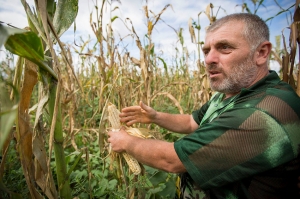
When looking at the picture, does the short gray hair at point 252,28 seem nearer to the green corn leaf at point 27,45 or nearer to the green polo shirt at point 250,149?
the green polo shirt at point 250,149

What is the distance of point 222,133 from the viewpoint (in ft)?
3.52

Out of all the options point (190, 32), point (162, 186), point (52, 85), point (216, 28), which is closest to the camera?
point (52, 85)

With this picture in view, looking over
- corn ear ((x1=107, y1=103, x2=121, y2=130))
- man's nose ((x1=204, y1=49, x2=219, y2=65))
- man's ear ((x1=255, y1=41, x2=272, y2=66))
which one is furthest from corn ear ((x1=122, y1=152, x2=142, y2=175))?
man's ear ((x1=255, y1=41, x2=272, y2=66))

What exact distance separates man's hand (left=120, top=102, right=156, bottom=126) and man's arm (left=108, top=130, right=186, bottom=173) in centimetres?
20

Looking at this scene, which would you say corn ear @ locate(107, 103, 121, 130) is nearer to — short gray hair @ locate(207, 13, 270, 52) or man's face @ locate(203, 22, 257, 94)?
man's face @ locate(203, 22, 257, 94)

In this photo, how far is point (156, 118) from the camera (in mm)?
1774

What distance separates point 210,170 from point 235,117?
11.8 inches

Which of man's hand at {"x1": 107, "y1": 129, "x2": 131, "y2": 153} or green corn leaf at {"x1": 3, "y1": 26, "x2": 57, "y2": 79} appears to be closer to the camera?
green corn leaf at {"x1": 3, "y1": 26, "x2": 57, "y2": 79}

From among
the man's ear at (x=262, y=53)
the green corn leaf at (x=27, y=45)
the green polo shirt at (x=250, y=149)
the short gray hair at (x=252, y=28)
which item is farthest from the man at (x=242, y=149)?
the green corn leaf at (x=27, y=45)

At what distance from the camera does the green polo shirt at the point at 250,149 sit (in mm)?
1034

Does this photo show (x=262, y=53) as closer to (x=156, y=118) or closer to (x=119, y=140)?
(x=156, y=118)

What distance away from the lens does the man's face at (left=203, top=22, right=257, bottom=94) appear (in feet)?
4.64

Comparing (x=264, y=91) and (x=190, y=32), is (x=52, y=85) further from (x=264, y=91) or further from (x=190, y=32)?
(x=190, y=32)

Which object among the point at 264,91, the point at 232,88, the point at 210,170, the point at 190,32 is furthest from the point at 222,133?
the point at 190,32
